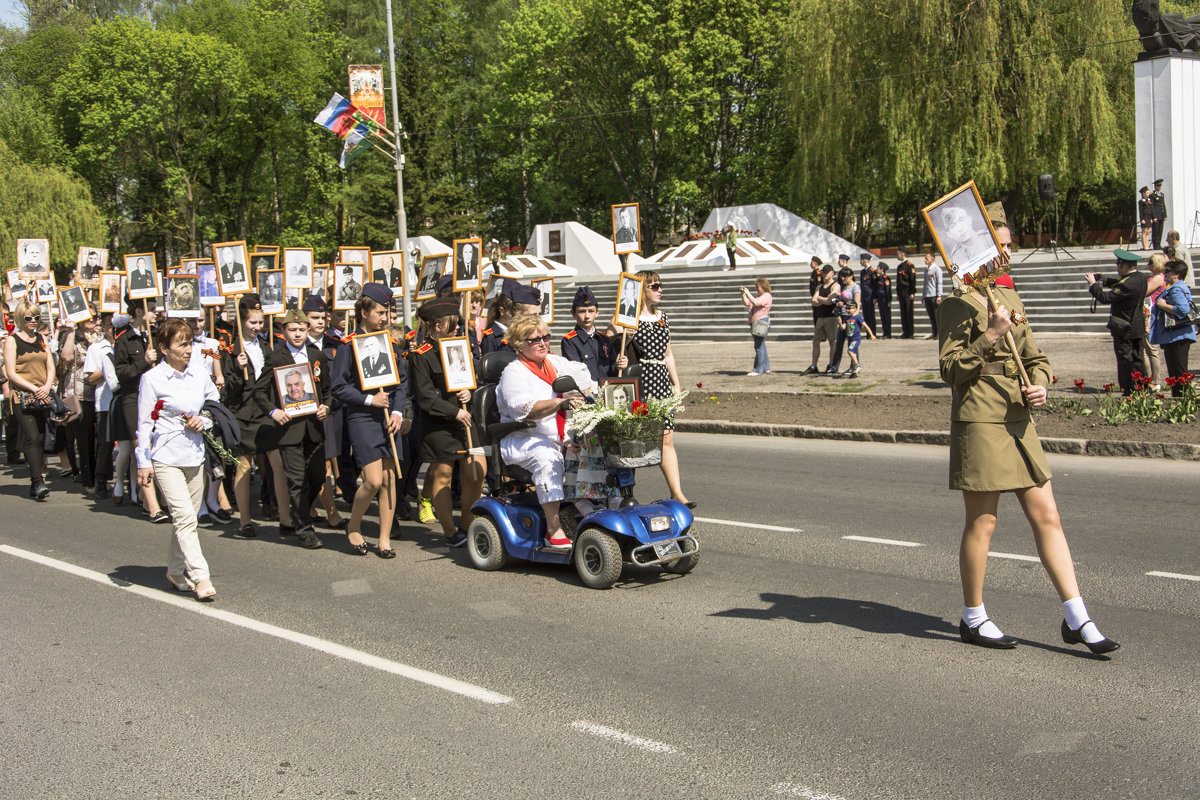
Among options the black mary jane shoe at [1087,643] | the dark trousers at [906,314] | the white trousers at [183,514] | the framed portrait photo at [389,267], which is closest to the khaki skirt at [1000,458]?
the black mary jane shoe at [1087,643]

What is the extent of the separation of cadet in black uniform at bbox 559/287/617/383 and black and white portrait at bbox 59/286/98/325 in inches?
277

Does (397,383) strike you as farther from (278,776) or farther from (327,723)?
(278,776)

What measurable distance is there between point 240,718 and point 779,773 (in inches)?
97.6

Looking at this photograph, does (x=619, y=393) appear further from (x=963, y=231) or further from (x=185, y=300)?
(x=185, y=300)

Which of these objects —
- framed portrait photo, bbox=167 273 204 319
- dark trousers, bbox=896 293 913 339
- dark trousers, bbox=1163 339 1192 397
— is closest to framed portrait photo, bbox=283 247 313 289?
framed portrait photo, bbox=167 273 204 319

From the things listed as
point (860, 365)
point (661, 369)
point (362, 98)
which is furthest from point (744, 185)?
point (661, 369)

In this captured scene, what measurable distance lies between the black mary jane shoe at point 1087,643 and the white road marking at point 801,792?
206 cm

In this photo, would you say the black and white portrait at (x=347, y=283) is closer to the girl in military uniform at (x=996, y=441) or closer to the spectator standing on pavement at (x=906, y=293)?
the girl in military uniform at (x=996, y=441)

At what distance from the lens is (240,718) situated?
5.11 metres

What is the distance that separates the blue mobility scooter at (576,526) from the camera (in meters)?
7.11

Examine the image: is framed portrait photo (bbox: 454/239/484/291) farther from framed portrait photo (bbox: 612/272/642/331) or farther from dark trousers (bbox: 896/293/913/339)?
dark trousers (bbox: 896/293/913/339)

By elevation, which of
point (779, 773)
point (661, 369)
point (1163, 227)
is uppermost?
point (1163, 227)

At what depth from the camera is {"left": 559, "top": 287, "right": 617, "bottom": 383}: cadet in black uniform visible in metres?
9.10

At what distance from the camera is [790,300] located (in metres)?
31.3
